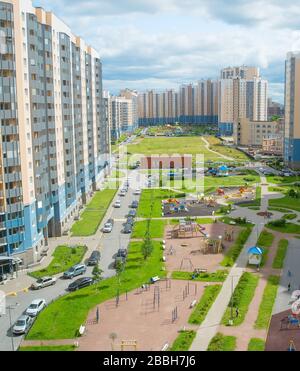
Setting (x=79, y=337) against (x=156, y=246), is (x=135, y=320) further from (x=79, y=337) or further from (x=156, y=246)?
(x=156, y=246)

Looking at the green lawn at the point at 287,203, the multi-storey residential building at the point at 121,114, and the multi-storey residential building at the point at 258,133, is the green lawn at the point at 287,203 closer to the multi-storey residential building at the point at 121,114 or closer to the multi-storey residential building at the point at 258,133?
the multi-storey residential building at the point at 258,133

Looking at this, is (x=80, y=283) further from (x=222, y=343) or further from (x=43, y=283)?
(x=222, y=343)

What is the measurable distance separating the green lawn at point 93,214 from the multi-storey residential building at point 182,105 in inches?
4910

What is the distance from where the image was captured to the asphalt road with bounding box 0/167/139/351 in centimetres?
1814

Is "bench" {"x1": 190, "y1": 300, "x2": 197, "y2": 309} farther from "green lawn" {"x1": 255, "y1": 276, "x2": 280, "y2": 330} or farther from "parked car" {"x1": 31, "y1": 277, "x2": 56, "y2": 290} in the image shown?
"parked car" {"x1": 31, "y1": 277, "x2": 56, "y2": 290}

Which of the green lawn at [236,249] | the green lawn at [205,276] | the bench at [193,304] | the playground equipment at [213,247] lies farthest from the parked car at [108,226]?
the bench at [193,304]

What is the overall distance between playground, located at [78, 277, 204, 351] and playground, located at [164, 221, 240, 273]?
3278mm

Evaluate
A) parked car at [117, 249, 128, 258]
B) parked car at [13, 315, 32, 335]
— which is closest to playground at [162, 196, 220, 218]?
parked car at [117, 249, 128, 258]

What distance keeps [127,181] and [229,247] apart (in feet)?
104

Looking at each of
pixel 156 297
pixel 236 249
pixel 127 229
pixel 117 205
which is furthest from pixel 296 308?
pixel 117 205

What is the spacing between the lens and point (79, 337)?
1766 cm

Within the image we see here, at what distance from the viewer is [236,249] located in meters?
29.4

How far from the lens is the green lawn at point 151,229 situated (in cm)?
3375
